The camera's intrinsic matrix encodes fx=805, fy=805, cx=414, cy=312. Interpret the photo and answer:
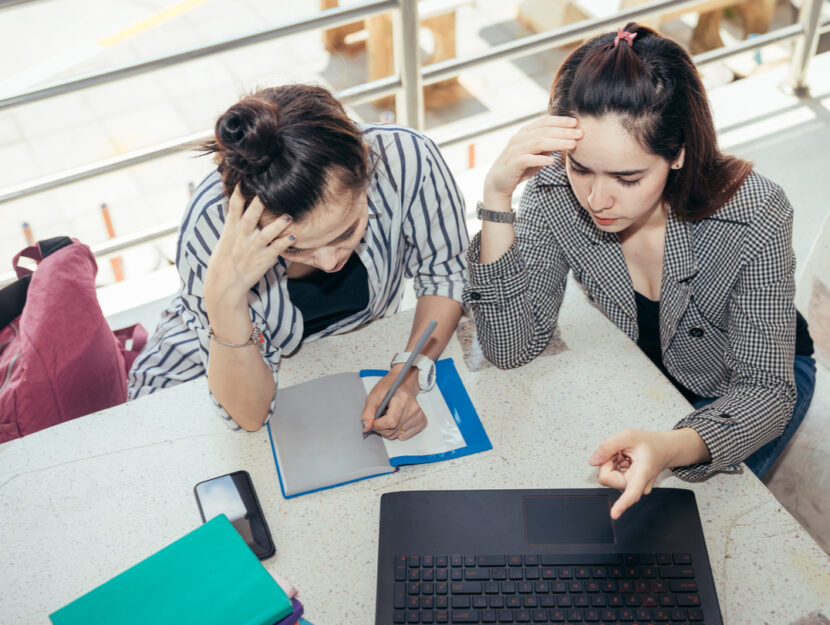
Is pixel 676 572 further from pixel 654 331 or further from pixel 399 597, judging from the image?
pixel 654 331

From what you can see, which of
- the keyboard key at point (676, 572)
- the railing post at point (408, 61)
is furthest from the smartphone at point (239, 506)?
the railing post at point (408, 61)

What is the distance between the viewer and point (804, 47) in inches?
124

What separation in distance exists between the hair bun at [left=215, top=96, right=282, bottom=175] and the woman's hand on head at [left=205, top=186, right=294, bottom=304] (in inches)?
2.5

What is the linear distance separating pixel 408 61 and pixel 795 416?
1626mm

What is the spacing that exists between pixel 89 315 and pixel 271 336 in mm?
414

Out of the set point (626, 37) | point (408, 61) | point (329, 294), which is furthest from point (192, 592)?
point (408, 61)

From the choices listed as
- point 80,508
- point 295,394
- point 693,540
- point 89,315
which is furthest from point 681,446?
point 89,315

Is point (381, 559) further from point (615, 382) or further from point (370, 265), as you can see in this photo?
point (370, 265)

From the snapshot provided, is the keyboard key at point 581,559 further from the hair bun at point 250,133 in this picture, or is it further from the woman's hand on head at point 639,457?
the hair bun at point 250,133

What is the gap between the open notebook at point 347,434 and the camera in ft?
3.79

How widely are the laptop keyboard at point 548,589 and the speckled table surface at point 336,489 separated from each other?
5cm

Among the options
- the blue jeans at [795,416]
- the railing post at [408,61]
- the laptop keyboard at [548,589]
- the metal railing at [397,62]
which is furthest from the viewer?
the railing post at [408,61]

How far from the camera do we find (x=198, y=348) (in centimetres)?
154

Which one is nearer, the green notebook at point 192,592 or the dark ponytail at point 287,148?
the green notebook at point 192,592
